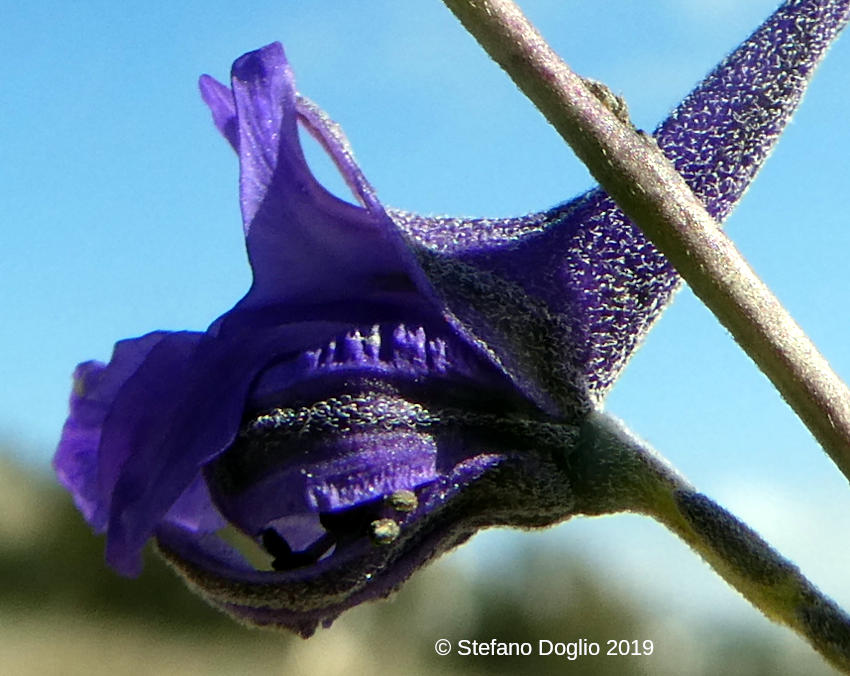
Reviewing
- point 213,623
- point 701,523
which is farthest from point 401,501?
point 213,623

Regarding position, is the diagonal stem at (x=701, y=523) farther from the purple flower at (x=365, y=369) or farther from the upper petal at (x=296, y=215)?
the upper petal at (x=296, y=215)

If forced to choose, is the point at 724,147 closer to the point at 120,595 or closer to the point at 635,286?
the point at 635,286

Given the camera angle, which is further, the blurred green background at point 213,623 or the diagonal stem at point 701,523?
the blurred green background at point 213,623

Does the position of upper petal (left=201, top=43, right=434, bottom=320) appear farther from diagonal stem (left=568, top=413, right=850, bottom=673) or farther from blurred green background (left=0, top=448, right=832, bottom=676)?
blurred green background (left=0, top=448, right=832, bottom=676)

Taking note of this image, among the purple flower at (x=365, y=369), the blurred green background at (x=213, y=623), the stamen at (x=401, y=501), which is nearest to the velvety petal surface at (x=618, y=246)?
the purple flower at (x=365, y=369)

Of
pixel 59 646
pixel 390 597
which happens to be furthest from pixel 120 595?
pixel 390 597

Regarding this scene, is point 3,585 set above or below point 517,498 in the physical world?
above
